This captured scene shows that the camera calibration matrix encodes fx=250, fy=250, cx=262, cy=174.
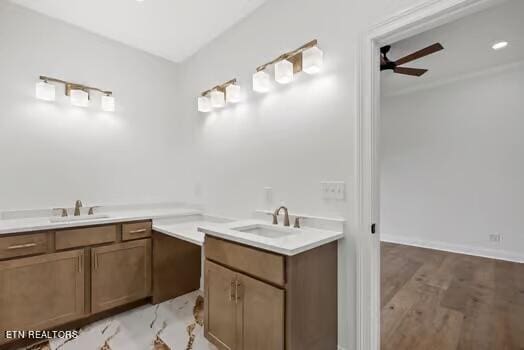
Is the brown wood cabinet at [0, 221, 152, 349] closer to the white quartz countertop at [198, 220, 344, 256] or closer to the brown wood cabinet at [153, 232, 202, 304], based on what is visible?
the brown wood cabinet at [153, 232, 202, 304]

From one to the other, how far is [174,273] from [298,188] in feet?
5.57

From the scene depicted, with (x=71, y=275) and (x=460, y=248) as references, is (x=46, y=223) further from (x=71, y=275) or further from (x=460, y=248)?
(x=460, y=248)

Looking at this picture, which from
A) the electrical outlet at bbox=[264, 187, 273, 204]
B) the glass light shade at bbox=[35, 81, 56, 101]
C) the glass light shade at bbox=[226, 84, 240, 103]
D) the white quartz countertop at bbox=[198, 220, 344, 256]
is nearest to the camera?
the white quartz countertop at bbox=[198, 220, 344, 256]

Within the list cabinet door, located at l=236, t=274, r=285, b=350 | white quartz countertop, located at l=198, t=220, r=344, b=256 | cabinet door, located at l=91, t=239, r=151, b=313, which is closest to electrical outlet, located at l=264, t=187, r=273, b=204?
white quartz countertop, located at l=198, t=220, r=344, b=256

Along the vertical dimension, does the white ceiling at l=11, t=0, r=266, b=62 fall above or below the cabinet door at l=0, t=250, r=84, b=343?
above

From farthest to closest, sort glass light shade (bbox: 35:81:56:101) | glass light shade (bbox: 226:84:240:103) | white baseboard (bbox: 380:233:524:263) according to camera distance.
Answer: white baseboard (bbox: 380:233:524:263) → glass light shade (bbox: 226:84:240:103) → glass light shade (bbox: 35:81:56:101)

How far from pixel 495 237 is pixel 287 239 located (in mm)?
4070

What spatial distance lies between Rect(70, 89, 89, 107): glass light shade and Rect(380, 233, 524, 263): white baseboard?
207 inches

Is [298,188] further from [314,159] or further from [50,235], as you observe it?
[50,235]

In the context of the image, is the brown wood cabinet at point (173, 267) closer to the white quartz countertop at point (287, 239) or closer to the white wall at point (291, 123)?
the white wall at point (291, 123)

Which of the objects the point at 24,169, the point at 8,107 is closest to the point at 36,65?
the point at 8,107

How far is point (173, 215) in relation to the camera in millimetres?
2689

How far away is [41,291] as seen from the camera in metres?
1.95

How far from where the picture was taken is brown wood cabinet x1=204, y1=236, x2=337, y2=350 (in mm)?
1362
